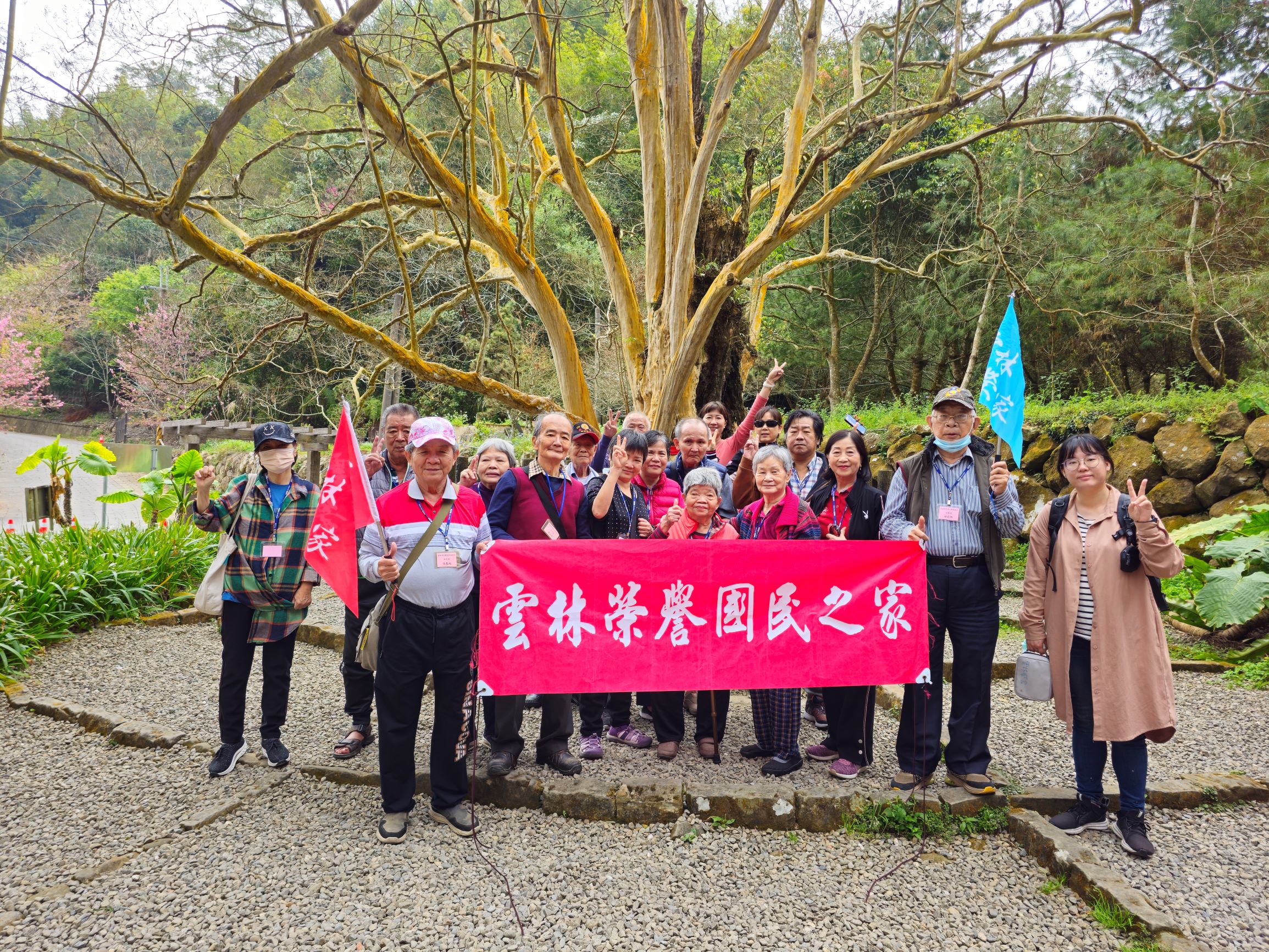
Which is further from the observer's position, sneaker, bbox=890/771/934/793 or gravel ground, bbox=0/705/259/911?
sneaker, bbox=890/771/934/793

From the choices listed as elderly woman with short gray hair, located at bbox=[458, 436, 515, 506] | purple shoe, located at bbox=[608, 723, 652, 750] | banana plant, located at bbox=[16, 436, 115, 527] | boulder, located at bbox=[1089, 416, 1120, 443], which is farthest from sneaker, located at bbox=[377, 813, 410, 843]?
boulder, located at bbox=[1089, 416, 1120, 443]

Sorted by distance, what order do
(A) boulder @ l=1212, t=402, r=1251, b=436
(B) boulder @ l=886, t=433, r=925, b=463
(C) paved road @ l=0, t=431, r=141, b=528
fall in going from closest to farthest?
(A) boulder @ l=1212, t=402, r=1251, b=436 < (B) boulder @ l=886, t=433, r=925, b=463 < (C) paved road @ l=0, t=431, r=141, b=528

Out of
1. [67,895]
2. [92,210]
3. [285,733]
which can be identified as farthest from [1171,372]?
[92,210]

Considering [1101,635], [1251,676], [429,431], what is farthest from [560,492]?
[1251,676]

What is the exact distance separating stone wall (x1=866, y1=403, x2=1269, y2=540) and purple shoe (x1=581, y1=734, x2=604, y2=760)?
17.8 feet

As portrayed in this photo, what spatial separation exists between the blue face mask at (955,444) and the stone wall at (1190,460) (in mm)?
4306

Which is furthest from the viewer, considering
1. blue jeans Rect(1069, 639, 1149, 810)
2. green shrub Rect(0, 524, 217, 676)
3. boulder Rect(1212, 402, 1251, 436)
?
boulder Rect(1212, 402, 1251, 436)

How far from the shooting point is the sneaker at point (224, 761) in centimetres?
389

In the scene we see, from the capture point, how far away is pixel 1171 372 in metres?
11.0

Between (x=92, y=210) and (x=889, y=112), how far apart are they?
1115 inches

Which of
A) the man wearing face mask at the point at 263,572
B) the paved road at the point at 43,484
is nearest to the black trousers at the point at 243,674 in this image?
the man wearing face mask at the point at 263,572

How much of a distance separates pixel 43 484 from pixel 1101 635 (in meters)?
14.7

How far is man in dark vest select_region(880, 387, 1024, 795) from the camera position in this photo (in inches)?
134

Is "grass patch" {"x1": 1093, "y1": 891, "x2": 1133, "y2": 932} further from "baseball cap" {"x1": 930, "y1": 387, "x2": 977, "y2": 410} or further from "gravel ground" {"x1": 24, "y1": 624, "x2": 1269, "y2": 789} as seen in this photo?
"baseball cap" {"x1": 930, "y1": 387, "x2": 977, "y2": 410}
